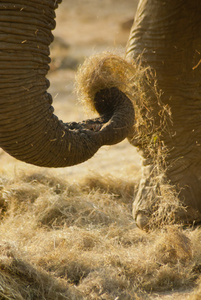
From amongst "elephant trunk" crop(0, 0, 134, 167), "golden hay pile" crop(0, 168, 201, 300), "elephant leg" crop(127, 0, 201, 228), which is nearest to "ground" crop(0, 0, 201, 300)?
"golden hay pile" crop(0, 168, 201, 300)

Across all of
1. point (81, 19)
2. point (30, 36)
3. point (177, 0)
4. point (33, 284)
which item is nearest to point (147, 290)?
point (33, 284)

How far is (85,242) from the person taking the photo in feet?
9.30

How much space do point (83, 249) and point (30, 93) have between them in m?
1.05

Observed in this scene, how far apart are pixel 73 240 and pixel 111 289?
510 mm

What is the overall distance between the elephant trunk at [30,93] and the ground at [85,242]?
515 millimetres

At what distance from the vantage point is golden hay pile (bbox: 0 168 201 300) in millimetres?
2293

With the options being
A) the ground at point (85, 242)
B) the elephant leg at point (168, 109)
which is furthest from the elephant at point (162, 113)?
the ground at point (85, 242)

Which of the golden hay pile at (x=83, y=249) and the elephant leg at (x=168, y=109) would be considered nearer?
the golden hay pile at (x=83, y=249)

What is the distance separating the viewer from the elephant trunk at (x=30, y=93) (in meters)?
1.94

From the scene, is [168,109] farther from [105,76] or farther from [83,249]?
[83,249]

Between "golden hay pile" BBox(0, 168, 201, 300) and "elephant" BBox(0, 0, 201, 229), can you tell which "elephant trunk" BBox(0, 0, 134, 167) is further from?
"golden hay pile" BBox(0, 168, 201, 300)

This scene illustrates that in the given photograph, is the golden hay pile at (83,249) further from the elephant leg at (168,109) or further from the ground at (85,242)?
the elephant leg at (168,109)

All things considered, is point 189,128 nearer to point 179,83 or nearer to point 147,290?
point 179,83

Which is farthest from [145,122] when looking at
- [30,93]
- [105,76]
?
[30,93]
